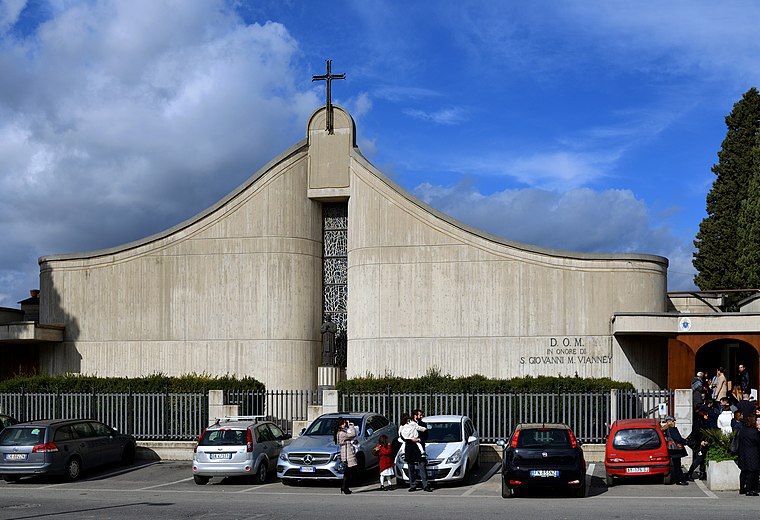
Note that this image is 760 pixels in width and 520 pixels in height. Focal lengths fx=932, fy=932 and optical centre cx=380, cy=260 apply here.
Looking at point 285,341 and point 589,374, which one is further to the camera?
point 285,341

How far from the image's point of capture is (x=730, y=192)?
46.8 meters

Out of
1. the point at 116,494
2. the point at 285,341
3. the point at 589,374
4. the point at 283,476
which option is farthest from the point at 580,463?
the point at 285,341

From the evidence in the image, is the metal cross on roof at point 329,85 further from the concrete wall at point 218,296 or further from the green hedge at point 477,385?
the green hedge at point 477,385

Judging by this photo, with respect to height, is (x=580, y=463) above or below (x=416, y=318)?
below

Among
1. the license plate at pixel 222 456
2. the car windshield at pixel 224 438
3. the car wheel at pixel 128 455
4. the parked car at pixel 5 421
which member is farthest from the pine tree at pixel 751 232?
the parked car at pixel 5 421

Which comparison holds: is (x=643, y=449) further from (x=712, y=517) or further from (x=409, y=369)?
(x=409, y=369)

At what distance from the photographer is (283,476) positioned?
70.1 ft

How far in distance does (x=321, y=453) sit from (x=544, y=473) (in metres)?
5.26

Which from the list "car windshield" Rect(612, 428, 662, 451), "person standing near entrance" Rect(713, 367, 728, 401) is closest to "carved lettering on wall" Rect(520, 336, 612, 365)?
"person standing near entrance" Rect(713, 367, 728, 401)

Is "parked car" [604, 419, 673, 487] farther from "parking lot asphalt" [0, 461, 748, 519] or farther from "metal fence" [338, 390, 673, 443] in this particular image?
"metal fence" [338, 390, 673, 443]

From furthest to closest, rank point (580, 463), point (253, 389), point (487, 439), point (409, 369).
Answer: point (409, 369)
point (253, 389)
point (487, 439)
point (580, 463)

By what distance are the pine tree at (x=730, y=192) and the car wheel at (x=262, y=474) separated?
3136 cm

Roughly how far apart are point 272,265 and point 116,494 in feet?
53.5

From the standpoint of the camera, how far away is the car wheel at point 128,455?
2605 centimetres
